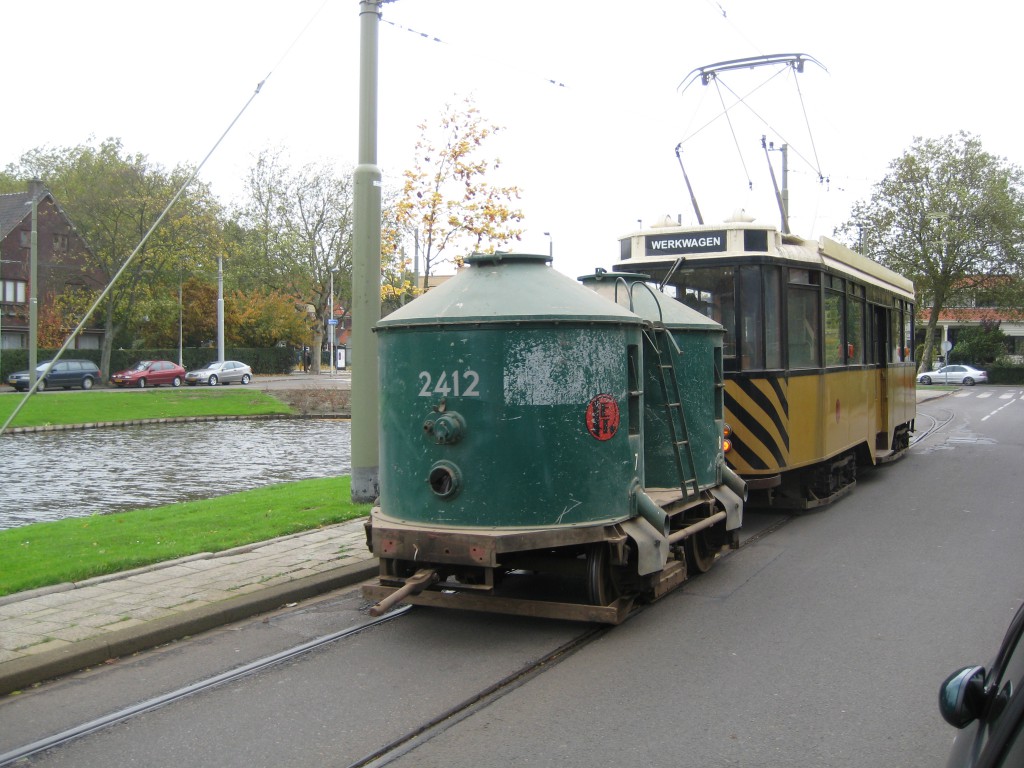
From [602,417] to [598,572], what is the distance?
1.10m

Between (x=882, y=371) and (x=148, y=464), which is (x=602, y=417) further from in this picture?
(x=148, y=464)

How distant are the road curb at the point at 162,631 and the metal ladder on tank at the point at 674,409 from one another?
115 inches

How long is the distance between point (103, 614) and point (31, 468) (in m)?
14.1

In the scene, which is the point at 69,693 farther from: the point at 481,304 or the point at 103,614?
the point at 481,304

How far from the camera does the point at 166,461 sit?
19828mm

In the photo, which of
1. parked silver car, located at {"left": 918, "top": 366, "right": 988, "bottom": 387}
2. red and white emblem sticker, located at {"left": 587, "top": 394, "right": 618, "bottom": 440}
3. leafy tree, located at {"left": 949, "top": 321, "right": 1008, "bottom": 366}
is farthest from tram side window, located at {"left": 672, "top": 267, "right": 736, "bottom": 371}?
leafy tree, located at {"left": 949, "top": 321, "right": 1008, "bottom": 366}

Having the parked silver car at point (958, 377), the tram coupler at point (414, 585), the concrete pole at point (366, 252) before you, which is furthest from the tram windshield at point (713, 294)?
the parked silver car at point (958, 377)

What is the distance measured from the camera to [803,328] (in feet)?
36.1

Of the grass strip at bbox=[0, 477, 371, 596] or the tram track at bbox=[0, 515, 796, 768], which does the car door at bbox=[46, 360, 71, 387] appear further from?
the tram track at bbox=[0, 515, 796, 768]

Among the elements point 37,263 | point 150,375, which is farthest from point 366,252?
point 37,263

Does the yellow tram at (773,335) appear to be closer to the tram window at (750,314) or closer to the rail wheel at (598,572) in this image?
the tram window at (750,314)

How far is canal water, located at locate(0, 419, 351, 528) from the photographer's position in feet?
47.6

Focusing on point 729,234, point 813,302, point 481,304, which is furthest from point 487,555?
point 813,302

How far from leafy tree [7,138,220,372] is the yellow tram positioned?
40848 millimetres
